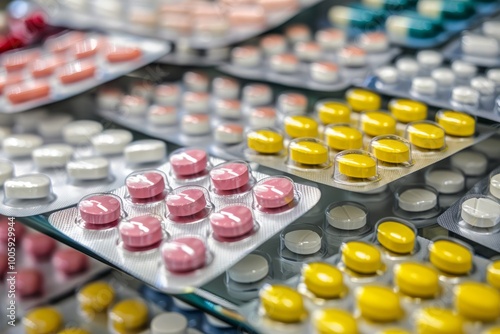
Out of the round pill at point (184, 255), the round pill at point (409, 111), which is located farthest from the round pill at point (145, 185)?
the round pill at point (409, 111)

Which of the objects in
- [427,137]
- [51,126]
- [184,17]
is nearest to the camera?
[427,137]

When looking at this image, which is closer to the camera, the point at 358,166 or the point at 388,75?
the point at 358,166

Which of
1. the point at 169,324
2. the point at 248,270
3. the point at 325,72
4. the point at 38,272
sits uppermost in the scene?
the point at 325,72

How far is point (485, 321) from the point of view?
0.51 meters

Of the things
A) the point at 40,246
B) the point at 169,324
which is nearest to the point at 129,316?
the point at 169,324

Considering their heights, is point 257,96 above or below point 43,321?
above

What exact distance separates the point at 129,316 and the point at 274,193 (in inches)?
11.6

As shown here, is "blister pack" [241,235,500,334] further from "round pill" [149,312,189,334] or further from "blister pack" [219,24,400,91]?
"blister pack" [219,24,400,91]

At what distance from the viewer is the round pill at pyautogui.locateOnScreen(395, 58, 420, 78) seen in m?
0.92

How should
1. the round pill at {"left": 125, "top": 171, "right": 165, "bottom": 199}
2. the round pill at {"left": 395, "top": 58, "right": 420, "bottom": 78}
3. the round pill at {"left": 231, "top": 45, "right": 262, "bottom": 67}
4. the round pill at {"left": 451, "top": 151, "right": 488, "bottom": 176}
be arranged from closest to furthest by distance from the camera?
1. the round pill at {"left": 125, "top": 171, "right": 165, "bottom": 199}
2. the round pill at {"left": 451, "top": 151, "right": 488, "bottom": 176}
3. the round pill at {"left": 395, "top": 58, "right": 420, "bottom": 78}
4. the round pill at {"left": 231, "top": 45, "right": 262, "bottom": 67}

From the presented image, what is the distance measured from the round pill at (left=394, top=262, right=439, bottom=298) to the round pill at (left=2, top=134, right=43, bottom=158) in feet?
1.79

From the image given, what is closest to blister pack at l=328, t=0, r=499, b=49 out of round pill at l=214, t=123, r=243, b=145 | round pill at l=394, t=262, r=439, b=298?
round pill at l=214, t=123, r=243, b=145

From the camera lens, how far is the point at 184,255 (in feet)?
1.91

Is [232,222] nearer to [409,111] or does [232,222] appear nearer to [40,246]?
[409,111]
